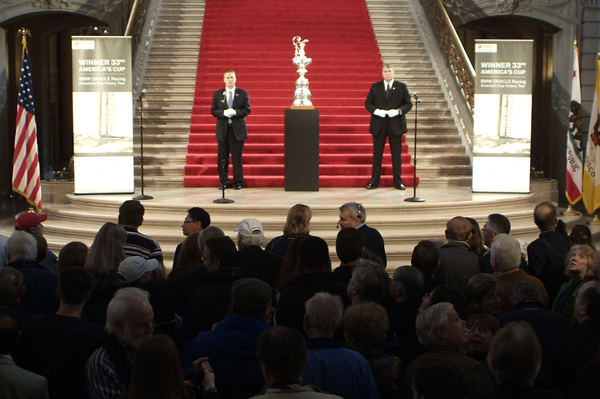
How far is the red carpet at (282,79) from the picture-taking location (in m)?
12.6

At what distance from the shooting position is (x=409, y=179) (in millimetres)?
12414

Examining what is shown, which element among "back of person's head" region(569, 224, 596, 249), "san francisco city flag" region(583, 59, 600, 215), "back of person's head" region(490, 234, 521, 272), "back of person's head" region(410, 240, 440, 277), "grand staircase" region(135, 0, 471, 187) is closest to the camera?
"back of person's head" region(490, 234, 521, 272)

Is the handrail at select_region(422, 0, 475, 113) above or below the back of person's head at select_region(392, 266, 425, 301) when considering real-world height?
above

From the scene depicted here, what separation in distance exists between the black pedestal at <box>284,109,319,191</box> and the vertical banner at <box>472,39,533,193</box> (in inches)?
92.9

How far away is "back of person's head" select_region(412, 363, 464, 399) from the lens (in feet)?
10.1

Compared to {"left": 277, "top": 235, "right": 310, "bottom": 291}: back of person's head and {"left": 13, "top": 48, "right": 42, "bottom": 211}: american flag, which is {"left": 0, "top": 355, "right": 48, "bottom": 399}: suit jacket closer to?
{"left": 277, "top": 235, "right": 310, "bottom": 291}: back of person's head

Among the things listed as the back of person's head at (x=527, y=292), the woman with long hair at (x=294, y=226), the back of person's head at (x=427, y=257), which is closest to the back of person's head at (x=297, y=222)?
the woman with long hair at (x=294, y=226)

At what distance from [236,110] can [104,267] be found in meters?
6.33

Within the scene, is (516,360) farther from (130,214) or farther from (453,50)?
(453,50)

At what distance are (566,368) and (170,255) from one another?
605 cm

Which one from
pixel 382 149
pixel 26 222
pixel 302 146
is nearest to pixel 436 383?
pixel 26 222

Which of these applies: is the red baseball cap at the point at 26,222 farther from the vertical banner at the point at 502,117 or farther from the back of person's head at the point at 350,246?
the vertical banner at the point at 502,117

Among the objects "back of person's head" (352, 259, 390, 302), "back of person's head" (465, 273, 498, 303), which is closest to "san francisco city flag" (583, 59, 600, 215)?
"back of person's head" (465, 273, 498, 303)

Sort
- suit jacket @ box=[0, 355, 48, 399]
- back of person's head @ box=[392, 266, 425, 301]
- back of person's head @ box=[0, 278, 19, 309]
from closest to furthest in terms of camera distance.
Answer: suit jacket @ box=[0, 355, 48, 399]
back of person's head @ box=[0, 278, 19, 309]
back of person's head @ box=[392, 266, 425, 301]
